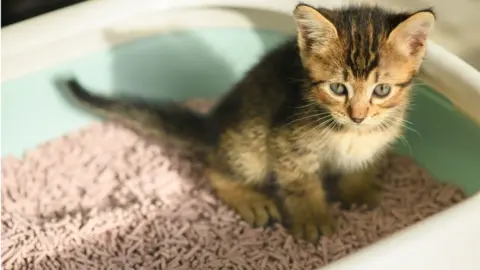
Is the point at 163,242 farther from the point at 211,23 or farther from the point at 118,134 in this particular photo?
the point at 211,23

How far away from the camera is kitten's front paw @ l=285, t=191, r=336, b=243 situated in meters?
1.50

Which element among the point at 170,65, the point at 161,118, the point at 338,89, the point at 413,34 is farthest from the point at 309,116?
the point at 170,65

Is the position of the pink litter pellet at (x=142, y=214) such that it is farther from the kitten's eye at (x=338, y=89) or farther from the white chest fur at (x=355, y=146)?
the kitten's eye at (x=338, y=89)

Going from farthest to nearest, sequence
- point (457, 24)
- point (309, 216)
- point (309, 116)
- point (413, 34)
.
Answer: point (457, 24) → point (309, 216) → point (309, 116) → point (413, 34)

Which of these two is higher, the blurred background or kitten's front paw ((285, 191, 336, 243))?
the blurred background

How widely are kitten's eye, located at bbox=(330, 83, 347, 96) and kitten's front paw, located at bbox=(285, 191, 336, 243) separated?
28cm

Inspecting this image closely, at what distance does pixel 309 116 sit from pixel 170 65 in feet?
1.97

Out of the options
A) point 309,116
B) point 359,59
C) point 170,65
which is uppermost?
point 359,59

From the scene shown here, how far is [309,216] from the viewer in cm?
152

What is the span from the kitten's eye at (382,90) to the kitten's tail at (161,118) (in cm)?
44

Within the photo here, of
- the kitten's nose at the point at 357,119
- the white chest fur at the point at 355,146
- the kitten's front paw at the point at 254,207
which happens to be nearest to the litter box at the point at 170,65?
the white chest fur at the point at 355,146

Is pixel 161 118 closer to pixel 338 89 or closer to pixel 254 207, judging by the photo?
pixel 254 207

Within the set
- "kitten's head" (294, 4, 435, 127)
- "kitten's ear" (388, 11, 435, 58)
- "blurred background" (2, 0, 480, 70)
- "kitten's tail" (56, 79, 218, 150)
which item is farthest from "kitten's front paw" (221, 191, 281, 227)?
"blurred background" (2, 0, 480, 70)

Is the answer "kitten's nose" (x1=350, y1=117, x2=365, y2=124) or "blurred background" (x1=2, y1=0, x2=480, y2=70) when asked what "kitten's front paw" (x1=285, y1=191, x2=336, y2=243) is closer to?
"kitten's nose" (x1=350, y1=117, x2=365, y2=124)
